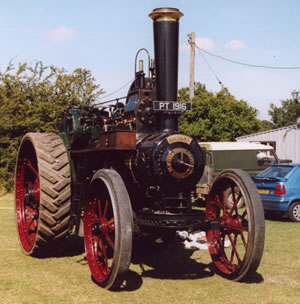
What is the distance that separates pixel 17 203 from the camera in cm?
847

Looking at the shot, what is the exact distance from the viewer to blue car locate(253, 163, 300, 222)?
39.2 ft

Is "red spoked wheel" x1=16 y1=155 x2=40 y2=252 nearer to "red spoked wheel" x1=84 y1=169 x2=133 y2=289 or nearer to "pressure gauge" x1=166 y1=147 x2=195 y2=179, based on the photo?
"red spoked wheel" x1=84 y1=169 x2=133 y2=289

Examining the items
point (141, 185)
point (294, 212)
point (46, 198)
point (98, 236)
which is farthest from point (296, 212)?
point (98, 236)

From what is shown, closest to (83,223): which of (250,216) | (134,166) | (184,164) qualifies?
(134,166)

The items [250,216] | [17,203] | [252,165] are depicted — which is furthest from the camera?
[252,165]

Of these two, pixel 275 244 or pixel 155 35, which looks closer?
pixel 155 35

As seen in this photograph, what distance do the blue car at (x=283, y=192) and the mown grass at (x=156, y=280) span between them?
367 centimetres

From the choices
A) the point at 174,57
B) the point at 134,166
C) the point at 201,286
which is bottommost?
the point at 201,286

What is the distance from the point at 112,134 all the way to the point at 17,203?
10.5 feet

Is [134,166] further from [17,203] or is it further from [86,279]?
[17,203]

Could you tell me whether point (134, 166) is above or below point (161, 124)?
below

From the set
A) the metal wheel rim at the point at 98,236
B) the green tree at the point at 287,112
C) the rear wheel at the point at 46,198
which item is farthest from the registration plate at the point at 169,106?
the green tree at the point at 287,112

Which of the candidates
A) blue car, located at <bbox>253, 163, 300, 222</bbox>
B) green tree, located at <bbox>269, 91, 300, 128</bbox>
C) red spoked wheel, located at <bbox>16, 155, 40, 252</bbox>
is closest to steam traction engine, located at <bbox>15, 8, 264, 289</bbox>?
red spoked wheel, located at <bbox>16, 155, 40, 252</bbox>

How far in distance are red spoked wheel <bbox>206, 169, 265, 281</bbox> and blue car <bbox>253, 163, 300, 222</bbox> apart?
18.5 feet
